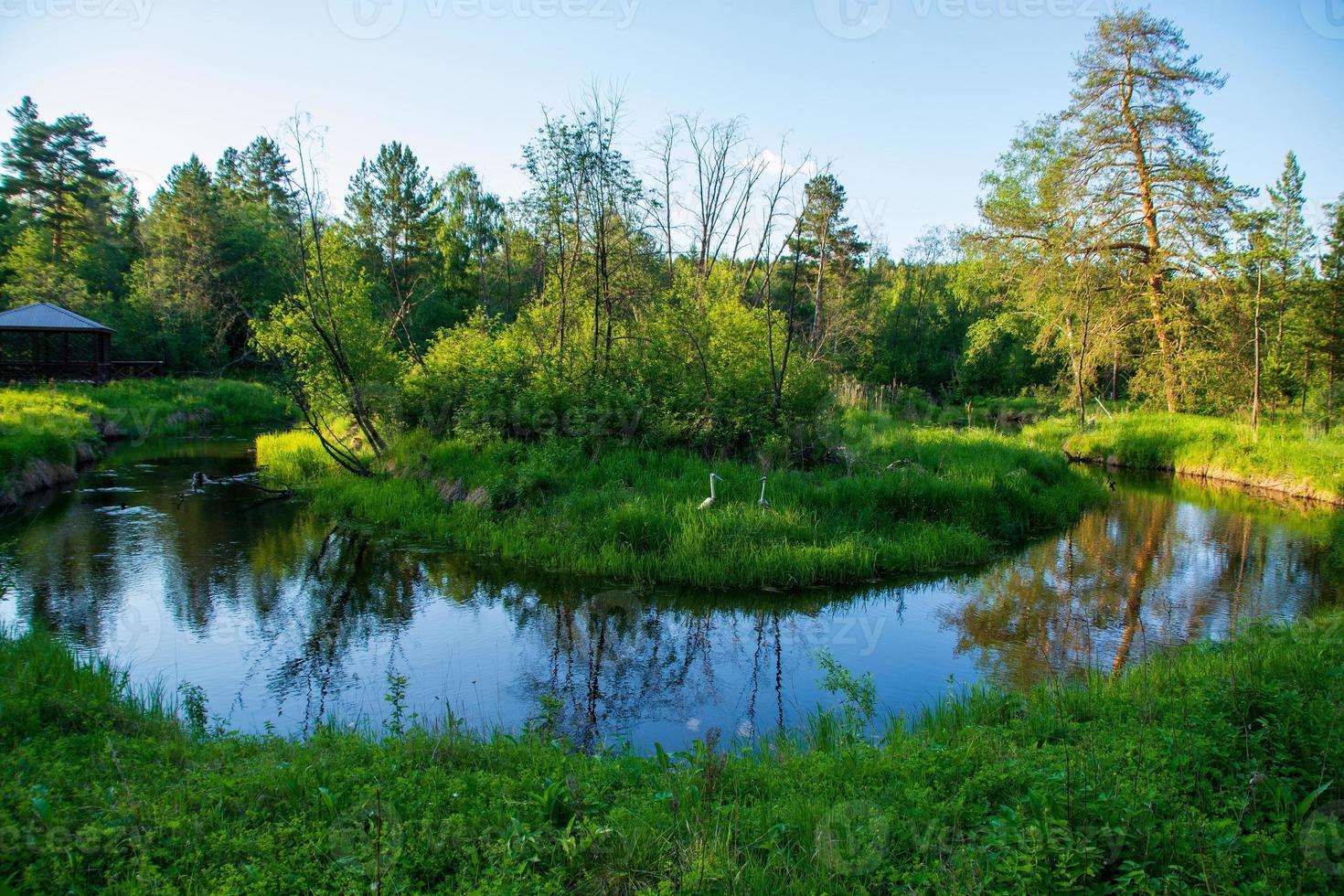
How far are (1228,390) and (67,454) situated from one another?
33.6 m

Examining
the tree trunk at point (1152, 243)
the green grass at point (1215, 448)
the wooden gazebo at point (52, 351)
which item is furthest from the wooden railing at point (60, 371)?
the tree trunk at point (1152, 243)

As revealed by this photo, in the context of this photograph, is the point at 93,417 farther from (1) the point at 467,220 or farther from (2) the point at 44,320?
(1) the point at 467,220

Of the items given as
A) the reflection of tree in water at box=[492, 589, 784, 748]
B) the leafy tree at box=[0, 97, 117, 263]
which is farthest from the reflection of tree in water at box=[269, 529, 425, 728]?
the leafy tree at box=[0, 97, 117, 263]

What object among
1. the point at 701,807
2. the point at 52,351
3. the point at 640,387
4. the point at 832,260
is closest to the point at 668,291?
the point at 640,387

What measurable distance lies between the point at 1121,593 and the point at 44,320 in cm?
3713

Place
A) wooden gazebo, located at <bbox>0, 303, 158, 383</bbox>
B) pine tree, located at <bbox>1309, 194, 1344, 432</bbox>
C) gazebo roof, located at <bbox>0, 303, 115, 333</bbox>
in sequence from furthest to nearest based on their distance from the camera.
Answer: wooden gazebo, located at <bbox>0, 303, 158, 383</bbox>
gazebo roof, located at <bbox>0, 303, 115, 333</bbox>
pine tree, located at <bbox>1309, 194, 1344, 432</bbox>

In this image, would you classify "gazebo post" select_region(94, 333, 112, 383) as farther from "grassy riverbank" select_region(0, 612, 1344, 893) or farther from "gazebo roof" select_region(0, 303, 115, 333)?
"grassy riverbank" select_region(0, 612, 1344, 893)

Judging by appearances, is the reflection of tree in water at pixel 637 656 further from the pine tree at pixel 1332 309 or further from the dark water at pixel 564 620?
the pine tree at pixel 1332 309

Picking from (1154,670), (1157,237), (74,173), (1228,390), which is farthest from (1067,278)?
(74,173)

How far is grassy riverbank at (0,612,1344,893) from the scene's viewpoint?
133 inches

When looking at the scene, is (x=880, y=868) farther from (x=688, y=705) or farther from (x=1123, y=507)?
(x=1123, y=507)

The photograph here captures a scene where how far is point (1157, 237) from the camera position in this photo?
2617 centimetres

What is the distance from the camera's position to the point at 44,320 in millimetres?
29422

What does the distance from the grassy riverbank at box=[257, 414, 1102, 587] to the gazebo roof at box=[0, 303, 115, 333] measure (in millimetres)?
20046
